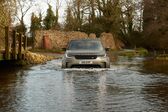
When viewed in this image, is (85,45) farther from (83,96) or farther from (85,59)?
(83,96)

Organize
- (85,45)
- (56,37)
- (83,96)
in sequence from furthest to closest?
(56,37), (85,45), (83,96)

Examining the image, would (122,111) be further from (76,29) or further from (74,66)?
(76,29)

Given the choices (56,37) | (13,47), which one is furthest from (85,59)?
(56,37)

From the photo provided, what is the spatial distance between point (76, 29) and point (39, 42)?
11.0m

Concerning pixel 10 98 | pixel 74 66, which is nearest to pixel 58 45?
pixel 74 66

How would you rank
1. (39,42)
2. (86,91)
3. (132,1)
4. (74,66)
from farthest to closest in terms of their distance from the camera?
(132,1), (39,42), (74,66), (86,91)

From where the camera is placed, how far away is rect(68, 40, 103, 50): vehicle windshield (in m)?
23.2

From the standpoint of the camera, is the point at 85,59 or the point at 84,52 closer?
the point at 85,59

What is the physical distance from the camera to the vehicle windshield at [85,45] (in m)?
23.2

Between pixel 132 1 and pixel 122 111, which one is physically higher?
pixel 132 1

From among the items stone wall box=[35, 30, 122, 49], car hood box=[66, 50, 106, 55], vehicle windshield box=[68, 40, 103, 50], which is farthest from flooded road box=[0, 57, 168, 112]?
stone wall box=[35, 30, 122, 49]

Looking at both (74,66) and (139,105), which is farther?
(74,66)

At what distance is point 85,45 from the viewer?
77.0 ft

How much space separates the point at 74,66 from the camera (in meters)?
21.8
